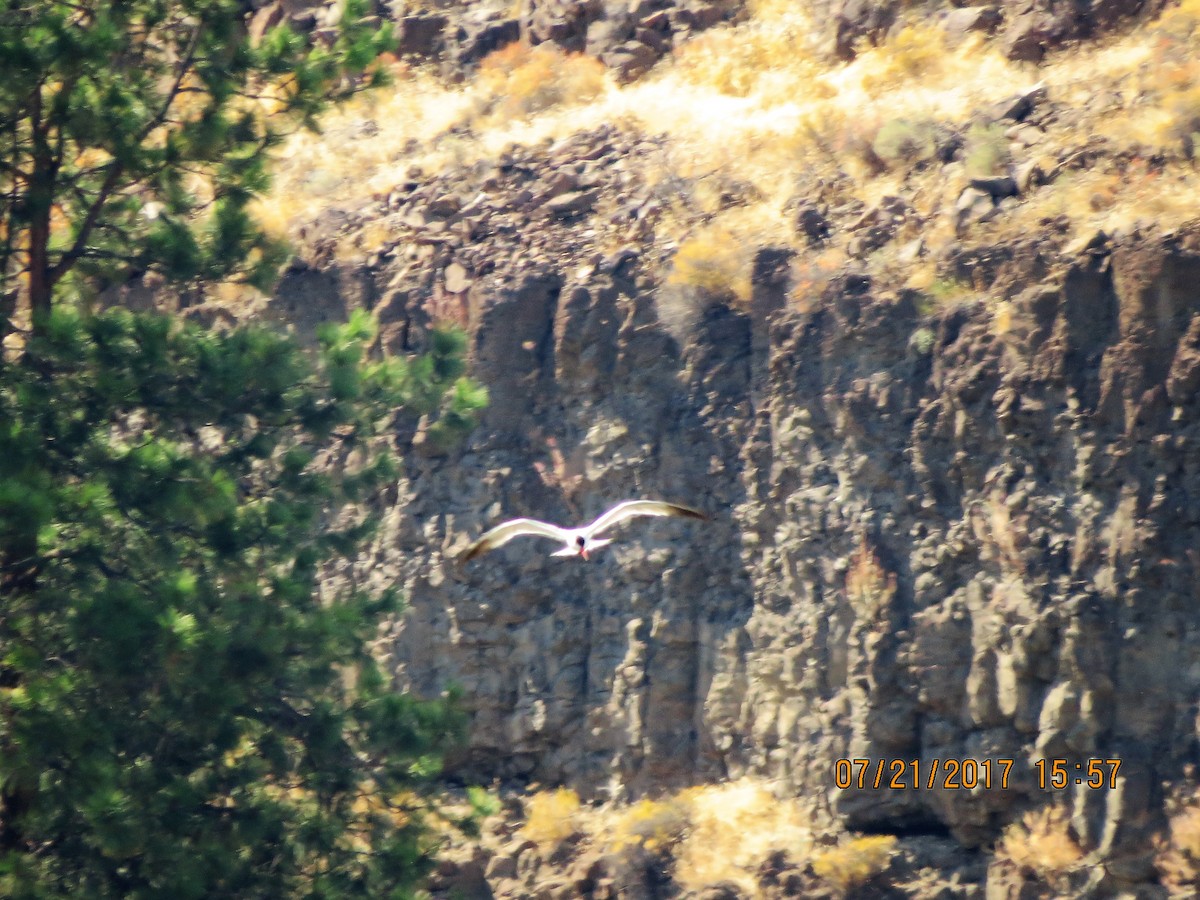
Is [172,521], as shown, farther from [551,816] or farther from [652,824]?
[652,824]

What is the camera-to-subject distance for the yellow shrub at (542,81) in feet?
66.0

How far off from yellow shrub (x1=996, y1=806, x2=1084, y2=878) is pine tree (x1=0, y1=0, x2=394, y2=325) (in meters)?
7.81

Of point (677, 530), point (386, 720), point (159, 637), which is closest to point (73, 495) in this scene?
point (159, 637)

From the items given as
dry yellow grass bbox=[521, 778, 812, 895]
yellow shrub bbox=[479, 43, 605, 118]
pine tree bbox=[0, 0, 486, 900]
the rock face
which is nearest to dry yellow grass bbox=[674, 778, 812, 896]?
dry yellow grass bbox=[521, 778, 812, 895]

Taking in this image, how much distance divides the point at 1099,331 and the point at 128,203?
323 inches

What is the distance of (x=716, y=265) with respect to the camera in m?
16.7

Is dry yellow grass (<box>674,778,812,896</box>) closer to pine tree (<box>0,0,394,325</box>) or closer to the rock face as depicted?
the rock face

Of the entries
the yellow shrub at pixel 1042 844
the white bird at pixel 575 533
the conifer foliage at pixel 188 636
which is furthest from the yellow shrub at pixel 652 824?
the white bird at pixel 575 533

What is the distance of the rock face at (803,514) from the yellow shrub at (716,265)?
0.22 m

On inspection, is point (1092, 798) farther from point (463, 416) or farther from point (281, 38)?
point (281, 38)

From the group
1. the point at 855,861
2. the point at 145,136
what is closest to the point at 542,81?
the point at 145,136

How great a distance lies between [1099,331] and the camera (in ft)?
45.5

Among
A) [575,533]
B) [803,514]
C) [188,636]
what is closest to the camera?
[188,636]
